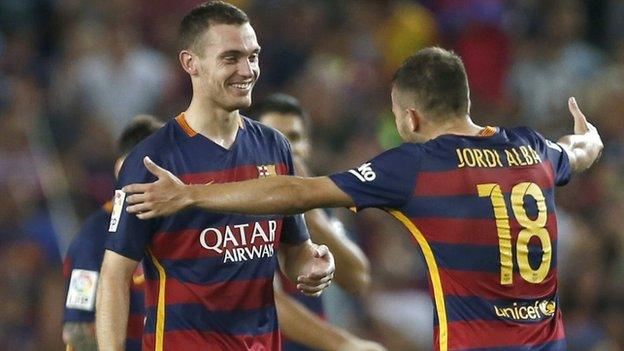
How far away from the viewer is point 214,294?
5.73 m

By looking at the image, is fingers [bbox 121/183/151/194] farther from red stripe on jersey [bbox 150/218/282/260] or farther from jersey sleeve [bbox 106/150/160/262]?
red stripe on jersey [bbox 150/218/282/260]

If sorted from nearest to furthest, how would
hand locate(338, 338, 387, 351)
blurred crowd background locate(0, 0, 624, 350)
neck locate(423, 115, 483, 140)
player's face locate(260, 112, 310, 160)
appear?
neck locate(423, 115, 483, 140) < hand locate(338, 338, 387, 351) < player's face locate(260, 112, 310, 160) < blurred crowd background locate(0, 0, 624, 350)

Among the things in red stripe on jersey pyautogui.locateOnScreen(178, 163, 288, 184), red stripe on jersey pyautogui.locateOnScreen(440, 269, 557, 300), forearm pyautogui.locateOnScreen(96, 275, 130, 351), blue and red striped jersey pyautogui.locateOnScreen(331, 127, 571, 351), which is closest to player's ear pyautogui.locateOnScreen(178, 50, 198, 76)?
red stripe on jersey pyautogui.locateOnScreen(178, 163, 288, 184)

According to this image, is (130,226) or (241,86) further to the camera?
(241,86)

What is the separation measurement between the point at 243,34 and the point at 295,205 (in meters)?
0.87

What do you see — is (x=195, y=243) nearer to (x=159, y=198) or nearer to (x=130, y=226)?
(x=130, y=226)

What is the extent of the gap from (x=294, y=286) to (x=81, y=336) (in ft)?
4.78

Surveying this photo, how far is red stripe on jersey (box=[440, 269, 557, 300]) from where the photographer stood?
5520 mm

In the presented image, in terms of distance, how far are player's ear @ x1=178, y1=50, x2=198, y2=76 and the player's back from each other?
1.09 metres

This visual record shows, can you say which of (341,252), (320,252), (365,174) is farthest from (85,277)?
(365,174)

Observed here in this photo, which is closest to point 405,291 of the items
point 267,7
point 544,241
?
point 267,7

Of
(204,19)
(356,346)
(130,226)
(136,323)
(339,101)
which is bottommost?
(356,346)

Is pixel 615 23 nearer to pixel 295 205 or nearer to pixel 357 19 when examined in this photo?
pixel 357 19

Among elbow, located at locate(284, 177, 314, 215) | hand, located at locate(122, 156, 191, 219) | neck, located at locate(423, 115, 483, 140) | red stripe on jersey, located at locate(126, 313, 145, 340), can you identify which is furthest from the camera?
red stripe on jersey, located at locate(126, 313, 145, 340)
